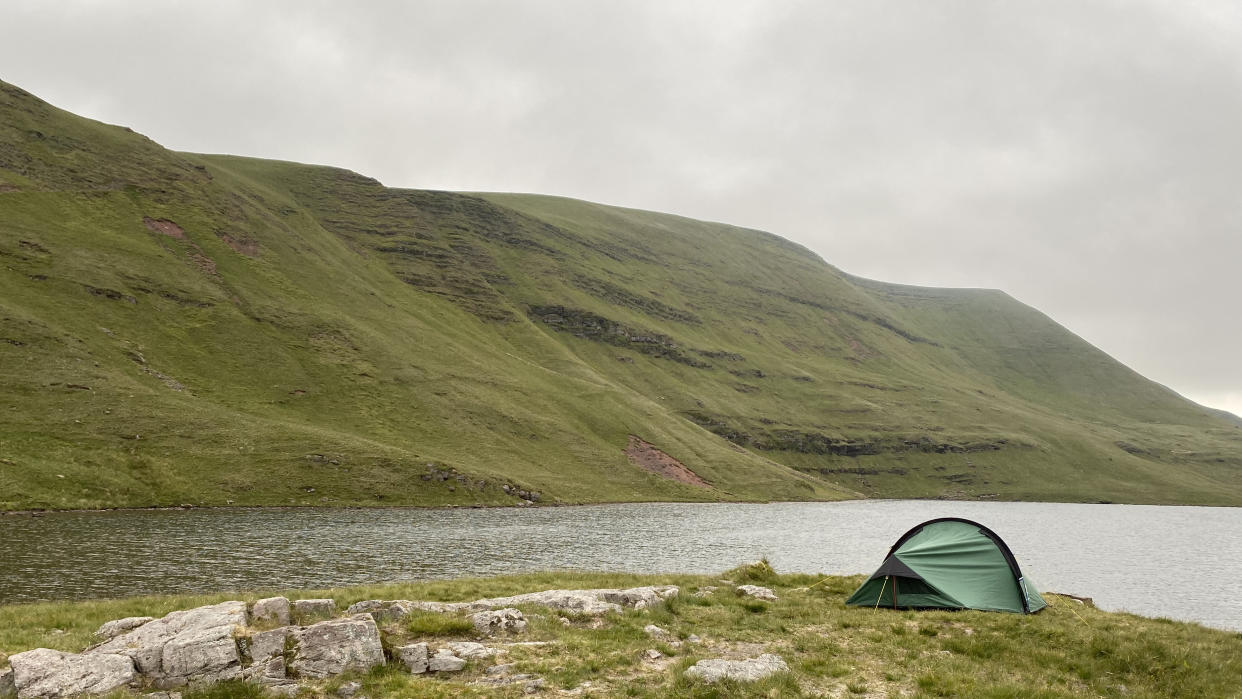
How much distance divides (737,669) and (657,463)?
110476 millimetres

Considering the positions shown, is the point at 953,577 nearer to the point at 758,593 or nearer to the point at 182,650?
the point at 758,593

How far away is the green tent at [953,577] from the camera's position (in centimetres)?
2259

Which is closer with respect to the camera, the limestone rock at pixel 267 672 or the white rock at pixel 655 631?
the limestone rock at pixel 267 672

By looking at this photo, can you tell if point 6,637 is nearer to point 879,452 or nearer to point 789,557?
point 789,557

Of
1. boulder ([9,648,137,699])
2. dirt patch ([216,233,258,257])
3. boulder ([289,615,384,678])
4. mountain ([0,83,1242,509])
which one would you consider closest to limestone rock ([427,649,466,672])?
boulder ([289,615,384,678])

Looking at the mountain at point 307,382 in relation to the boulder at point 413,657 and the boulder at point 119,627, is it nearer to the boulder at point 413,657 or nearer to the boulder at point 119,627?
the boulder at point 119,627

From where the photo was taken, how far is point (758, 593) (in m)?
25.4

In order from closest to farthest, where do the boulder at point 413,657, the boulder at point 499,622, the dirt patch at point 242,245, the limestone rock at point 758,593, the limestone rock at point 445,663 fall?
the boulder at point 413,657 → the limestone rock at point 445,663 → the boulder at point 499,622 → the limestone rock at point 758,593 → the dirt patch at point 242,245

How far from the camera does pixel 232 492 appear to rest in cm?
7062

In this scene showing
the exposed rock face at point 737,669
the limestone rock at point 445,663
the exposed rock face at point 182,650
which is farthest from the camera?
the limestone rock at point 445,663

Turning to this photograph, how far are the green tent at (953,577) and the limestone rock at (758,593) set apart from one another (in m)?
2.86

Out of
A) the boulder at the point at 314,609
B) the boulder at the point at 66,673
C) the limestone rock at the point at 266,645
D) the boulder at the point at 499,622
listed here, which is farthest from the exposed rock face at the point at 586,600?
the boulder at the point at 66,673

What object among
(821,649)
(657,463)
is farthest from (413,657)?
(657,463)

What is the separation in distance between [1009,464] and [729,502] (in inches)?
5168
